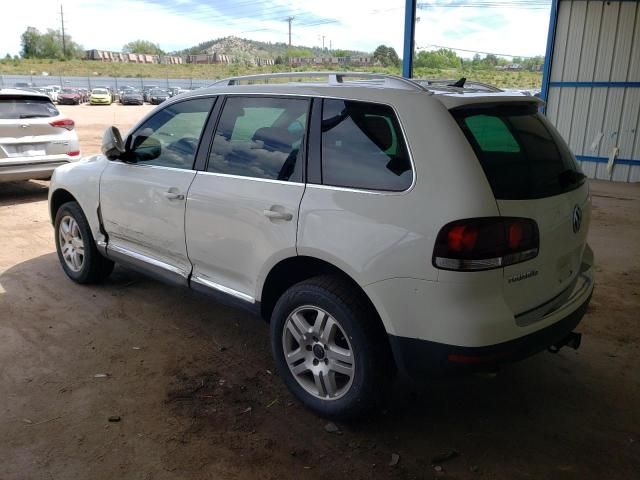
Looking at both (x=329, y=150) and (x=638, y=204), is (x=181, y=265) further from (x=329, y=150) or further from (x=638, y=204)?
(x=638, y=204)

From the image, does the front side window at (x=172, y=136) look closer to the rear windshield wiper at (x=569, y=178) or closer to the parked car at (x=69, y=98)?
the rear windshield wiper at (x=569, y=178)

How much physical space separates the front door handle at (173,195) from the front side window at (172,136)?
0.20m

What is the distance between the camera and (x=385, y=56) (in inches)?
1172

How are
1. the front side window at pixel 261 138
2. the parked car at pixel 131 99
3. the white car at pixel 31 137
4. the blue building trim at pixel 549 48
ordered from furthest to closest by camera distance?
the parked car at pixel 131 99
the blue building trim at pixel 549 48
the white car at pixel 31 137
the front side window at pixel 261 138

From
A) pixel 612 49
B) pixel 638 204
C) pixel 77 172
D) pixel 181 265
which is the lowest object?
pixel 638 204

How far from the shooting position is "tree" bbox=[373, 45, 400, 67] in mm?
26688

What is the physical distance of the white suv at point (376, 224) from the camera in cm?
246

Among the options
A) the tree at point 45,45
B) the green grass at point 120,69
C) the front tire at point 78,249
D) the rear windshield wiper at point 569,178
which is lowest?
the front tire at point 78,249

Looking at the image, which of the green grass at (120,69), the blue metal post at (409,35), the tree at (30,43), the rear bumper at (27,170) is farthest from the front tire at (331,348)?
the tree at (30,43)

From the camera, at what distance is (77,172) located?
4.81 metres

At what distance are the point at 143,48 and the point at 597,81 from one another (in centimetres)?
13840

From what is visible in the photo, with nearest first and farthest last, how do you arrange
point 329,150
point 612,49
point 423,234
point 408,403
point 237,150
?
point 423,234
point 329,150
point 408,403
point 237,150
point 612,49

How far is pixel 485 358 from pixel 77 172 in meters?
3.92

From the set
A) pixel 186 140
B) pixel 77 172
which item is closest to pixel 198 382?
pixel 186 140
